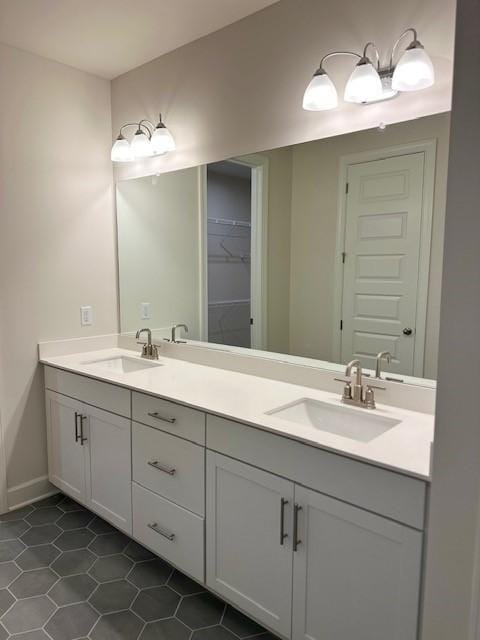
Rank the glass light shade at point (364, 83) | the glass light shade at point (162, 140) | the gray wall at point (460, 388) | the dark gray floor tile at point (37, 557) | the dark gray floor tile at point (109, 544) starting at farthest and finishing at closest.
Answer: the glass light shade at point (162, 140) < the dark gray floor tile at point (109, 544) < the dark gray floor tile at point (37, 557) < the glass light shade at point (364, 83) < the gray wall at point (460, 388)

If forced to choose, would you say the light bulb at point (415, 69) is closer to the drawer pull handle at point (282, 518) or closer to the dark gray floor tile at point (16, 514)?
the drawer pull handle at point (282, 518)

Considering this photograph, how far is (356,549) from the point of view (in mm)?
1288

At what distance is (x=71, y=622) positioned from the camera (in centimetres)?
171

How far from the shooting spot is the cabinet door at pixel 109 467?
2057mm

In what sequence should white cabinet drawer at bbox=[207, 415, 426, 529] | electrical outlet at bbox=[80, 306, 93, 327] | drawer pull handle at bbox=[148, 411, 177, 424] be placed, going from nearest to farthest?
1. white cabinet drawer at bbox=[207, 415, 426, 529]
2. drawer pull handle at bbox=[148, 411, 177, 424]
3. electrical outlet at bbox=[80, 306, 93, 327]

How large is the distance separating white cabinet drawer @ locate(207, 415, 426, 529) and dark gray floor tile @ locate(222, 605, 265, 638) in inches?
27.0

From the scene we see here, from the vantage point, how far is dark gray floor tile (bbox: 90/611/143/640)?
64.4 inches

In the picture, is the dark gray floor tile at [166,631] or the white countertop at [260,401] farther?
the dark gray floor tile at [166,631]

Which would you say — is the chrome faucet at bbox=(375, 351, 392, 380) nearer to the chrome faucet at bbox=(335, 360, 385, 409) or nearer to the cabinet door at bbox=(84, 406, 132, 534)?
the chrome faucet at bbox=(335, 360, 385, 409)

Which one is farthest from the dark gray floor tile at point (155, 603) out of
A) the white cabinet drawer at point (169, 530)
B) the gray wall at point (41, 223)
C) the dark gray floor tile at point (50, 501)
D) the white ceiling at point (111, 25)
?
the white ceiling at point (111, 25)

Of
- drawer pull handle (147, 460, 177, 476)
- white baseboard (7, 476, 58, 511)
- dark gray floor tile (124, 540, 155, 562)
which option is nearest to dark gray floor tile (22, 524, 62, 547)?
white baseboard (7, 476, 58, 511)

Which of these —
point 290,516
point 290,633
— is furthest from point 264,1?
point 290,633

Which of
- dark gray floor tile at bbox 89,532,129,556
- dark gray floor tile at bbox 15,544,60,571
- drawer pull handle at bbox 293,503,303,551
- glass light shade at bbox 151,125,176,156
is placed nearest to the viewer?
drawer pull handle at bbox 293,503,303,551

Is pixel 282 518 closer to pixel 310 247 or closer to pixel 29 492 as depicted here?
pixel 310 247
